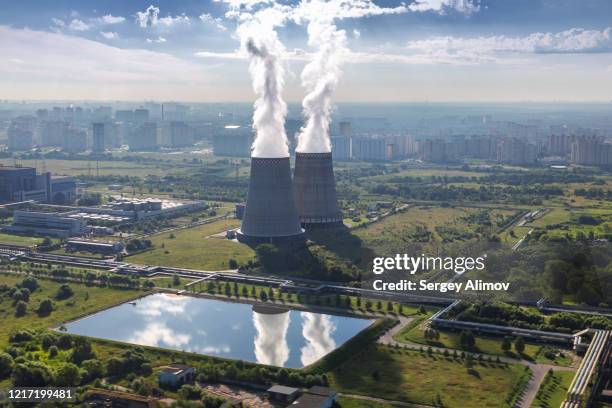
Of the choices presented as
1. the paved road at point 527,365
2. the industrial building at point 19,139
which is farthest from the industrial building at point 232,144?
the paved road at point 527,365

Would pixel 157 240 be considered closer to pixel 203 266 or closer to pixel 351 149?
pixel 203 266

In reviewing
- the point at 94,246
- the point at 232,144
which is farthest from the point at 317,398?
the point at 232,144

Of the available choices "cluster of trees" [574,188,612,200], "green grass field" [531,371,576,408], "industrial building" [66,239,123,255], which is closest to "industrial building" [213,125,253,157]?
"cluster of trees" [574,188,612,200]

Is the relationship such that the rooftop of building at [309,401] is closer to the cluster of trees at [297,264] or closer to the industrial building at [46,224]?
the cluster of trees at [297,264]

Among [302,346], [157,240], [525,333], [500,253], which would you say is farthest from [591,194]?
[302,346]

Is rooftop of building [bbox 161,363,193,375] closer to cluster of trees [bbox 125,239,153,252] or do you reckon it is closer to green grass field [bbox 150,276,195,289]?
green grass field [bbox 150,276,195,289]
